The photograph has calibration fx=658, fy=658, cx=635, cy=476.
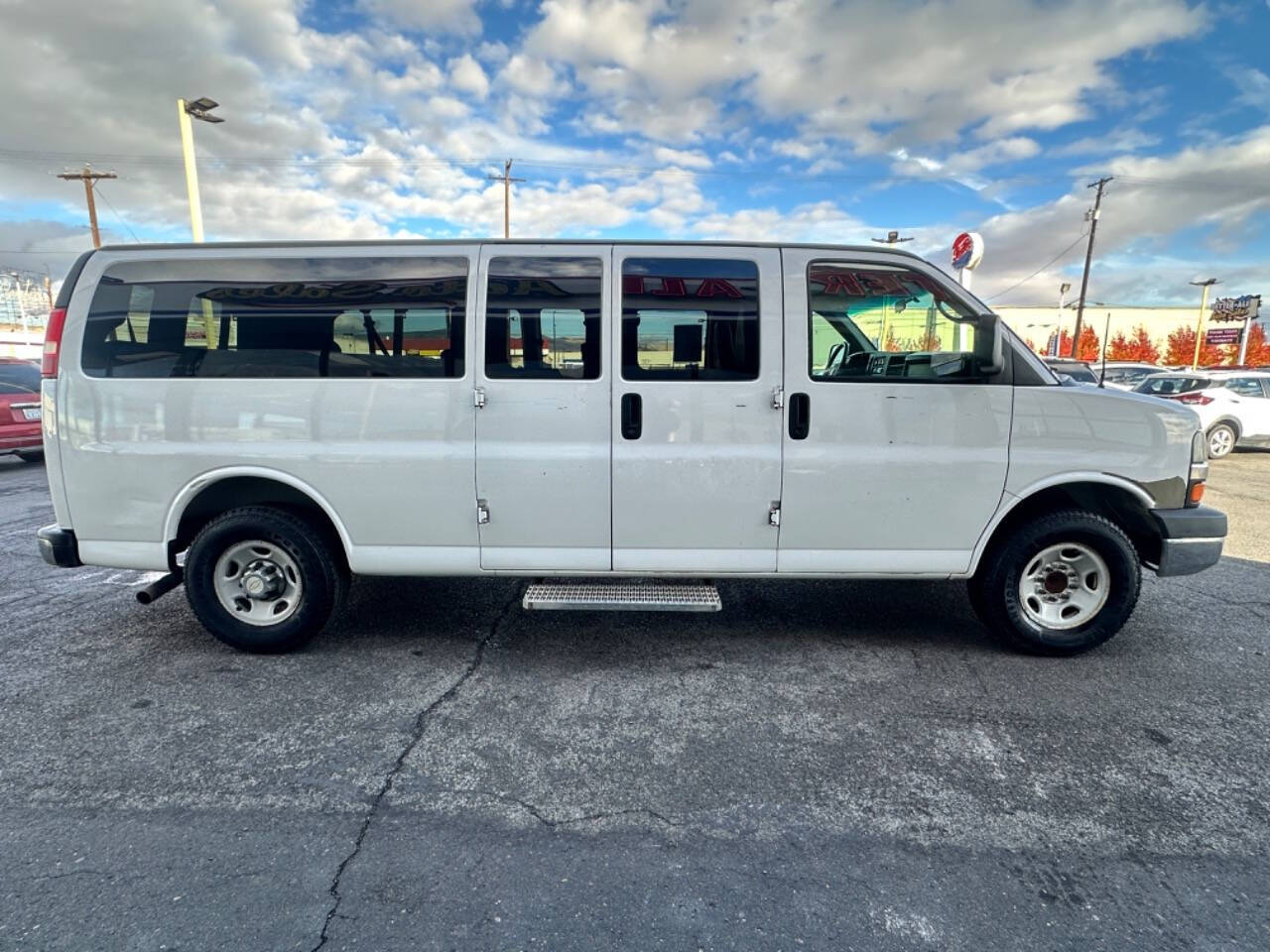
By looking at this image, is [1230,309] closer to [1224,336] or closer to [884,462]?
[1224,336]

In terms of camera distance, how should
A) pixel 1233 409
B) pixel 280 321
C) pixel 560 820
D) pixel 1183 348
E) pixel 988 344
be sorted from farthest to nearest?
pixel 1183 348 < pixel 1233 409 < pixel 280 321 < pixel 988 344 < pixel 560 820

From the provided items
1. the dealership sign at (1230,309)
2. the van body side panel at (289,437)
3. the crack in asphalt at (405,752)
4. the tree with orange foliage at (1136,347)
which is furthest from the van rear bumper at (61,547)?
the tree with orange foliage at (1136,347)

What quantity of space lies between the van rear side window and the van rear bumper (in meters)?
0.96

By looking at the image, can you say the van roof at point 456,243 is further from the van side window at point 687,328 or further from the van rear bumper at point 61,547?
the van rear bumper at point 61,547

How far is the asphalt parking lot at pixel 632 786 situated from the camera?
2.06m

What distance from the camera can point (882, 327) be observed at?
3.81 metres

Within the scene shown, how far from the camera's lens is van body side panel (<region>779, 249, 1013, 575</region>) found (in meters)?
3.55

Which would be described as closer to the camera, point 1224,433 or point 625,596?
point 625,596

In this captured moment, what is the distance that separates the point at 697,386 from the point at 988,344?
1562mm

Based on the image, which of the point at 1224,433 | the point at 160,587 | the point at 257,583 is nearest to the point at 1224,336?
the point at 1224,433

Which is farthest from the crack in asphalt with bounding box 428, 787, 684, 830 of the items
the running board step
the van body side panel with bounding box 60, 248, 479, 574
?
the van body side panel with bounding box 60, 248, 479, 574

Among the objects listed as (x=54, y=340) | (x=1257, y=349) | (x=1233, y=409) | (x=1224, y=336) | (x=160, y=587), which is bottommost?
(x=160, y=587)

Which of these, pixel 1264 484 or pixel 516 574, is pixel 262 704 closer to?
pixel 516 574

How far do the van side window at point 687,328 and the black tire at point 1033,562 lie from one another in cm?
179
